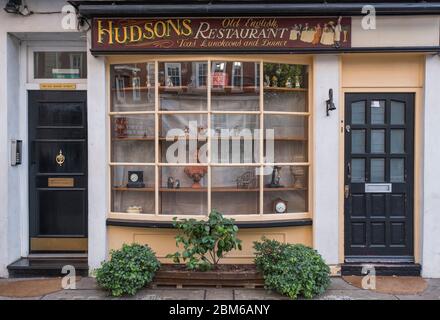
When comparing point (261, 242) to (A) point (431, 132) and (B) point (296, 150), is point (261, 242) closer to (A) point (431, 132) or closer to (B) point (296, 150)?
(B) point (296, 150)

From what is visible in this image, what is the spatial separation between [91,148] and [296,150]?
298 cm

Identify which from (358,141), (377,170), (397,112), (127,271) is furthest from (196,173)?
(397,112)

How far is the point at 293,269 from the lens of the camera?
6.01m

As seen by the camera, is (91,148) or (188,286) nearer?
(188,286)

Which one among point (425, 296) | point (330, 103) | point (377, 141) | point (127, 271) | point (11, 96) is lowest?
point (425, 296)

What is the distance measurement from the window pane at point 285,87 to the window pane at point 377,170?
1265 mm

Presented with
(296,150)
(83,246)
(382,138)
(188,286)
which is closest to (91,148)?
(83,246)

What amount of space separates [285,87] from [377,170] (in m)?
1.81


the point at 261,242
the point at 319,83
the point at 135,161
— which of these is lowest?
the point at 261,242

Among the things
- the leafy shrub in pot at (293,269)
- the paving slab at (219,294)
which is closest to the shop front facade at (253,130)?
the leafy shrub in pot at (293,269)

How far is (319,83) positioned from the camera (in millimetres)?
6805

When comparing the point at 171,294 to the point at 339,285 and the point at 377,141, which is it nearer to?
the point at 339,285

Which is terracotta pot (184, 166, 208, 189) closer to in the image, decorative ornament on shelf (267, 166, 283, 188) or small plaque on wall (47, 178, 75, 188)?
decorative ornament on shelf (267, 166, 283, 188)

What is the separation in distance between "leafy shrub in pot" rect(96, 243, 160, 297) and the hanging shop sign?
2.79m
